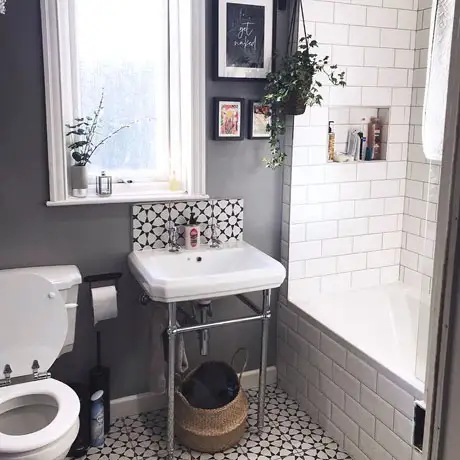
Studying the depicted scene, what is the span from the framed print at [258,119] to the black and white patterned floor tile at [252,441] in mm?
1453

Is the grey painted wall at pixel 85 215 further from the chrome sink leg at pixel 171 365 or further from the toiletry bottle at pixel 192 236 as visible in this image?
the chrome sink leg at pixel 171 365

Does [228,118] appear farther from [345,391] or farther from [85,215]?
[345,391]

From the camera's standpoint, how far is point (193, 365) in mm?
3010

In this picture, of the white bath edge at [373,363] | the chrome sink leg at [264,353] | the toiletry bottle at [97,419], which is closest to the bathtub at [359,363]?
the white bath edge at [373,363]

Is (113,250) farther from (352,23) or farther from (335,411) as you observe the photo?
(352,23)

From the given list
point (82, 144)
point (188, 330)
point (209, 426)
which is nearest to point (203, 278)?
point (188, 330)

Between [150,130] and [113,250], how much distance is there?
25.5 inches

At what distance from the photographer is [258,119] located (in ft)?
9.37

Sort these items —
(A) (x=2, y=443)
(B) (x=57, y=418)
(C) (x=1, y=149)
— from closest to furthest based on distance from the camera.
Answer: (A) (x=2, y=443), (B) (x=57, y=418), (C) (x=1, y=149)

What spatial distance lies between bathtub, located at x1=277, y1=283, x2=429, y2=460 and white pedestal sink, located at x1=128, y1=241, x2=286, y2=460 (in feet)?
1.05

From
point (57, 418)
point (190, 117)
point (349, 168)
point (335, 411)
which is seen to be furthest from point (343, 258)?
point (57, 418)

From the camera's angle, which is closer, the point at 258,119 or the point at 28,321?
the point at 28,321

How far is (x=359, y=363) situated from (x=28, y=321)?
146 centimetres

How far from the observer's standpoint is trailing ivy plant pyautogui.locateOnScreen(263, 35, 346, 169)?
265 centimetres
